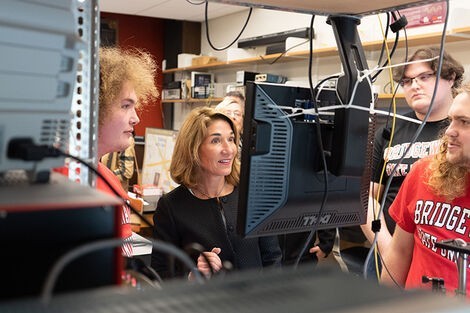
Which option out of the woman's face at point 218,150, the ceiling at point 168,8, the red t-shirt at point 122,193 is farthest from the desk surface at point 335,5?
the ceiling at point 168,8

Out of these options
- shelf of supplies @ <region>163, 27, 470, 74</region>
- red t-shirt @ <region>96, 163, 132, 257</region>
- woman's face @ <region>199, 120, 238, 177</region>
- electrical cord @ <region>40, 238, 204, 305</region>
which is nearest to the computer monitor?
red t-shirt @ <region>96, 163, 132, 257</region>

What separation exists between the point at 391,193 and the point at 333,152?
1.81 meters

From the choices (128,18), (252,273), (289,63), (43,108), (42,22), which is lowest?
(252,273)

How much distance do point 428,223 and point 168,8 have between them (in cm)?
513

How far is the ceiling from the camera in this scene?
6.09m

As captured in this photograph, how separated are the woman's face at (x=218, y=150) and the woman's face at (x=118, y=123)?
49 cm

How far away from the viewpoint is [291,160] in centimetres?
114

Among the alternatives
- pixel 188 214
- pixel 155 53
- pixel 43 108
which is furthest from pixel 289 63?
pixel 43 108

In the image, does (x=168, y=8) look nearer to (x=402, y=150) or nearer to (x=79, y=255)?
(x=402, y=150)

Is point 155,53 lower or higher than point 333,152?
higher

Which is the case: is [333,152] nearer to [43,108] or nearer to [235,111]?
[43,108]

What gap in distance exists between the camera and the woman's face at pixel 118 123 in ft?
5.70

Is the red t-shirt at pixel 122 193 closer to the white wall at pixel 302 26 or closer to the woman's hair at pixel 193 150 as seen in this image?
the woman's hair at pixel 193 150

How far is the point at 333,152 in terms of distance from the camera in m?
1.18
